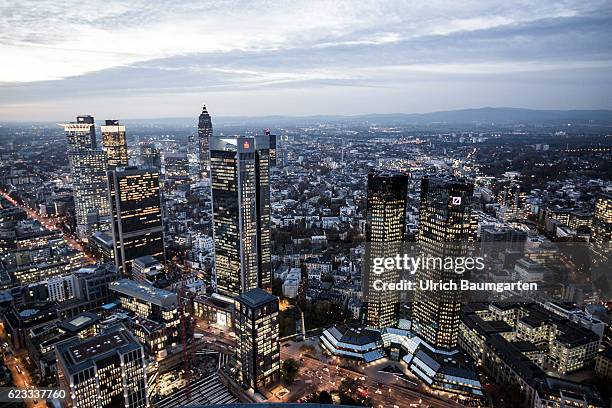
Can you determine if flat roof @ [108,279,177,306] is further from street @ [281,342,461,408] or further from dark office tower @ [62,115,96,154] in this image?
dark office tower @ [62,115,96,154]

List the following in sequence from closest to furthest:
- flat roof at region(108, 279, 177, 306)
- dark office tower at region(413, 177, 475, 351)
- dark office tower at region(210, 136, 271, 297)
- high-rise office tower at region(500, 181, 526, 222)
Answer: dark office tower at region(413, 177, 475, 351), flat roof at region(108, 279, 177, 306), dark office tower at region(210, 136, 271, 297), high-rise office tower at region(500, 181, 526, 222)

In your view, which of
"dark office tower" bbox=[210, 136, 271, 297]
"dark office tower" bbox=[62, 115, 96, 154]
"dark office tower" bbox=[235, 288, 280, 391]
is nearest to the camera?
"dark office tower" bbox=[235, 288, 280, 391]

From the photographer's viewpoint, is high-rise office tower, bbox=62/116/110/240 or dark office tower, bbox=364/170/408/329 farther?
high-rise office tower, bbox=62/116/110/240

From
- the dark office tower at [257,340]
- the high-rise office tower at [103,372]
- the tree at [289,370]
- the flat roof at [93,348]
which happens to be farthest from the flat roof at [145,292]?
the tree at [289,370]

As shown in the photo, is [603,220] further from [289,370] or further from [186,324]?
[186,324]

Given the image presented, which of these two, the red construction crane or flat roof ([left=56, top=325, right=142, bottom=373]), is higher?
flat roof ([left=56, top=325, right=142, bottom=373])

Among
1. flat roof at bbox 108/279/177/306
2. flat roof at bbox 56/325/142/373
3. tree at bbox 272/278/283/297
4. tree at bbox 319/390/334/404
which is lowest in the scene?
tree at bbox 272/278/283/297

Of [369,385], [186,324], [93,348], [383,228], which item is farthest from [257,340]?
[383,228]

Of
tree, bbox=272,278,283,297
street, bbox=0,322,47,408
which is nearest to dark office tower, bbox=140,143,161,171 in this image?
tree, bbox=272,278,283,297

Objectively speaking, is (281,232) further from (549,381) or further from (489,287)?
(549,381)
